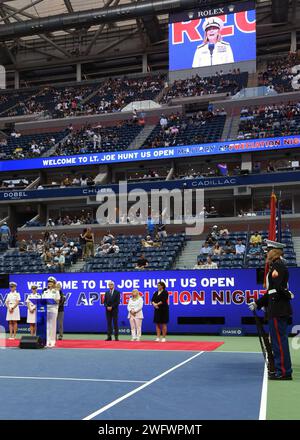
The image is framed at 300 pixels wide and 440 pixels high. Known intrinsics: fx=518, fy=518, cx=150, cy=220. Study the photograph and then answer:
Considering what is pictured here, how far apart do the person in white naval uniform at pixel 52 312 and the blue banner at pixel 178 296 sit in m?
3.34

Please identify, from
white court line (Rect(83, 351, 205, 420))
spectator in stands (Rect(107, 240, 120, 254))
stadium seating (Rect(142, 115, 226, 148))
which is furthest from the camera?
stadium seating (Rect(142, 115, 226, 148))

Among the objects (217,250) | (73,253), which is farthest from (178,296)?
(73,253)

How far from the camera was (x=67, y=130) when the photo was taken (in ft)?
135

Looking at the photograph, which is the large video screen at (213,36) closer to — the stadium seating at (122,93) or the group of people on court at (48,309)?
the stadium seating at (122,93)

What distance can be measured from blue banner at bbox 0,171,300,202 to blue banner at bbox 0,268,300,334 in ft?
42.6

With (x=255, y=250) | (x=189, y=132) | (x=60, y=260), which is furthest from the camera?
(x=189, y=132)

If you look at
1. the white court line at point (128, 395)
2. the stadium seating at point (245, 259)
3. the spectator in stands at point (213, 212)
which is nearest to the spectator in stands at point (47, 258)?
the stadium seating at point (245, 259)

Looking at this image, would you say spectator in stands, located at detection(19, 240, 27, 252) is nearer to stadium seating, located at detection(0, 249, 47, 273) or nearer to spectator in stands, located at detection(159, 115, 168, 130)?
stadium seating, located at detection(0, 249, 47, 273)

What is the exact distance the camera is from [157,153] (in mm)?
33719

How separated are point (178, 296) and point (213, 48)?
30589 mm

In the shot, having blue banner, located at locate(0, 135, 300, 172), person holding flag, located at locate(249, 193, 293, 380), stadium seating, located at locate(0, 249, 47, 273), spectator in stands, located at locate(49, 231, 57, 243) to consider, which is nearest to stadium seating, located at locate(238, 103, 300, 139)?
blue banner, located at locate(0, 135, 300, 172)

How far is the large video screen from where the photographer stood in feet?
138

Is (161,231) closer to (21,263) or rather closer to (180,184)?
(180,184)

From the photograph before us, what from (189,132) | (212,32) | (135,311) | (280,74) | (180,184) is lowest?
(135,311)
